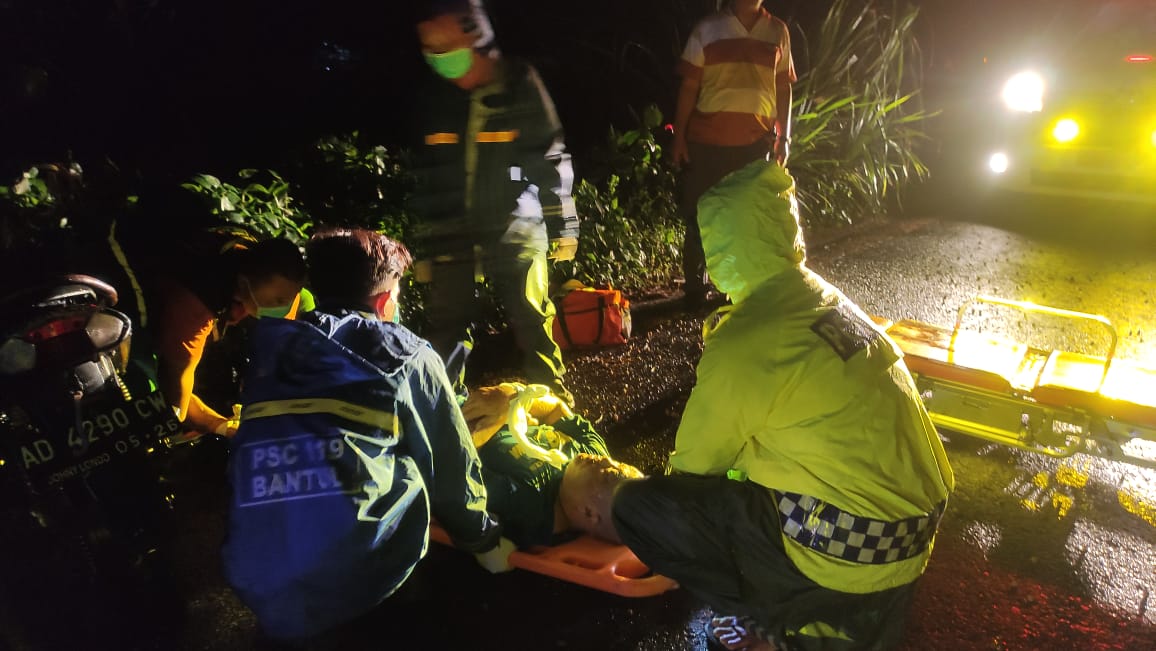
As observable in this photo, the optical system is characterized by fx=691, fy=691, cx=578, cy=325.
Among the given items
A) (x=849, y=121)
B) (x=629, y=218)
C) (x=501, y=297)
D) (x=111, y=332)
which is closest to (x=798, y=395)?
Result: (x=501, y=297)

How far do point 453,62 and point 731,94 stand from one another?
6.43 ft

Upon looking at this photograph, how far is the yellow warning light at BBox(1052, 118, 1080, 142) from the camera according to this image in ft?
21.1

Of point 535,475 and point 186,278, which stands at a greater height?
point 186,278

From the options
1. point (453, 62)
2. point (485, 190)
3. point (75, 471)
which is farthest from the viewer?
point (485, 190)

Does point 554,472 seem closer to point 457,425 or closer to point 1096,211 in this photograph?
point 457,425

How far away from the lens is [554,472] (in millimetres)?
2617

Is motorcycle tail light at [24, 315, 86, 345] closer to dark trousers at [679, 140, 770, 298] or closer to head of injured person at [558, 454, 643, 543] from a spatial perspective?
head of injured person at [558, 454, 643, 543]

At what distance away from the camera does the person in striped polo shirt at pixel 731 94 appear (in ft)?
14.1

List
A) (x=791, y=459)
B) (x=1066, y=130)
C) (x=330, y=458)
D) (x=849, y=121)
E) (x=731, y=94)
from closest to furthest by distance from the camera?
(x=330, y=458) → (x=791, y=459) → (x=731, y=94) → (x=1066, y=130) → (x=849, y=121)

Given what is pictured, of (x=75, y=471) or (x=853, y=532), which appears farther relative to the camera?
(x=75, y=471)

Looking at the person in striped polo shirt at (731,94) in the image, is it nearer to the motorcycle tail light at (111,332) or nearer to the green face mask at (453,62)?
the green face mask at (453,62)

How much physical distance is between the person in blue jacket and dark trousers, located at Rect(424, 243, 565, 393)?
139 centimetres

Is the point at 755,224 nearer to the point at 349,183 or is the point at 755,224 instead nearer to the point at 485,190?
the point at 485,190

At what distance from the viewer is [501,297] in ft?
11.6
